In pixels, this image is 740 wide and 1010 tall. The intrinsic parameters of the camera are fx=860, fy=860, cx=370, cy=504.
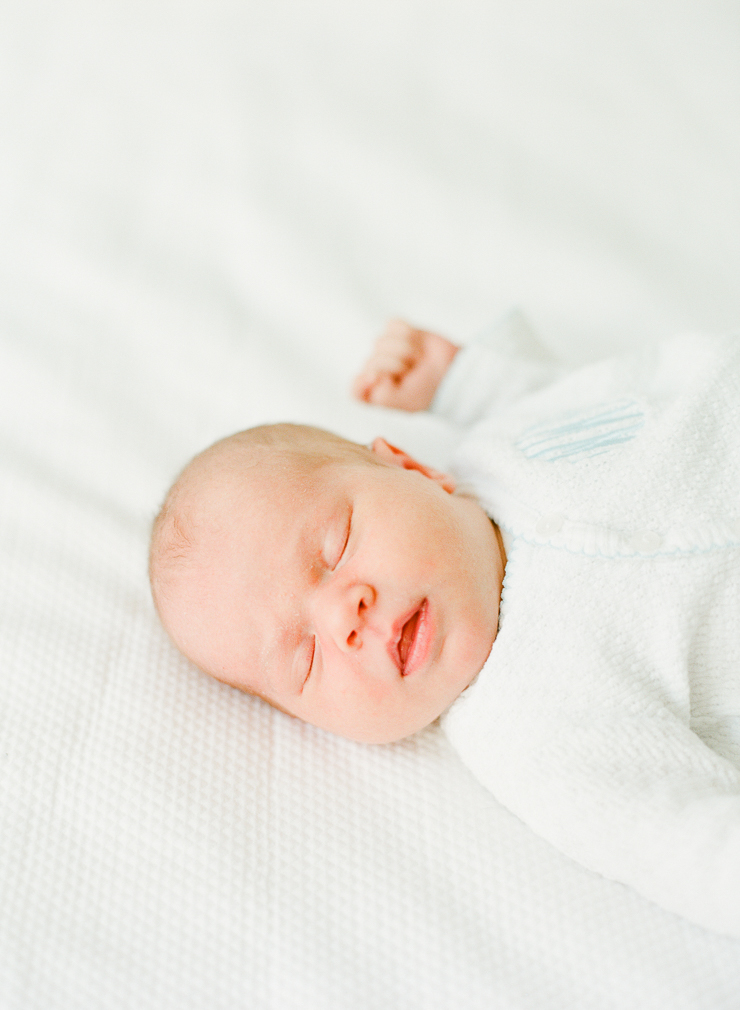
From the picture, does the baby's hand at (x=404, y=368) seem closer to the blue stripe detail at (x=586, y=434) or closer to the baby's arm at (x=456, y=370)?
the baby's arm at (x=456, y=370)

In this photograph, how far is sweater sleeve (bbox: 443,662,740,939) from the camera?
95 cm

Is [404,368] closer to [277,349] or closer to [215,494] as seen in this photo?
[277,349]

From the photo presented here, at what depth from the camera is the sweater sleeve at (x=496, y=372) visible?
5.17 feet

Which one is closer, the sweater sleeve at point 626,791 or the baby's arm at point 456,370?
the sweater sleeve at point 626,791

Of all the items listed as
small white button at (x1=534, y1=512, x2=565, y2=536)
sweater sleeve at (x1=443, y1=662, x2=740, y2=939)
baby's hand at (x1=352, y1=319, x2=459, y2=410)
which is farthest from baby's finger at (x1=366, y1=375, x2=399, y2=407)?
sweater sleeve at (x1=443, y1=662, x2=740, y2=939)

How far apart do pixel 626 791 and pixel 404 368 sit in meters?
0.86

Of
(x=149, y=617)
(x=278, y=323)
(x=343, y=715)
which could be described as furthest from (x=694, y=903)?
(x=278, y=323)

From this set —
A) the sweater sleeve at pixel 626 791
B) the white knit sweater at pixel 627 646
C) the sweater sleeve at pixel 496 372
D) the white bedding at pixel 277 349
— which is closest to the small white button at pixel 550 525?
the white knit sweater at pixel 627 646

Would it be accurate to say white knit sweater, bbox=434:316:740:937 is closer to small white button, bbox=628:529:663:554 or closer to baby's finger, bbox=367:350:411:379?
small white button, bbox=628:529:663:554

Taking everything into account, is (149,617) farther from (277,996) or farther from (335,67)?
(335,67)

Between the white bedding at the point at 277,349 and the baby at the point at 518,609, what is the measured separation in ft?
0.30

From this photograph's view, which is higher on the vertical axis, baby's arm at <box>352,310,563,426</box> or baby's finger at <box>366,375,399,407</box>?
baby's arm at <box>352,310,563,426</box>

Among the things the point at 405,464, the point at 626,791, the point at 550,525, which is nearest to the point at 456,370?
the point at 405,464

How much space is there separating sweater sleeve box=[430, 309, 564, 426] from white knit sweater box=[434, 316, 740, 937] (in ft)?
0.87
